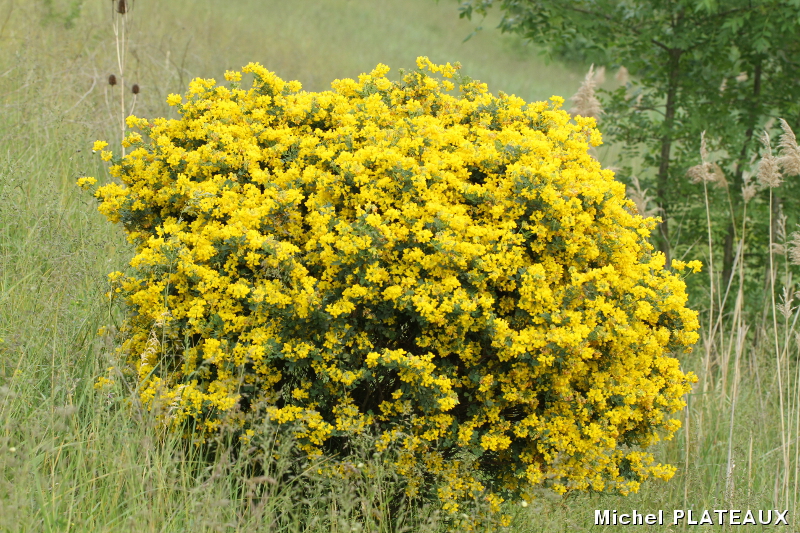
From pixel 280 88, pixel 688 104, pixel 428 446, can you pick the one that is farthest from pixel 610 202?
pixel 688 104

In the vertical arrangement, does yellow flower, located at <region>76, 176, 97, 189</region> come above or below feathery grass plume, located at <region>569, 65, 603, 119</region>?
below

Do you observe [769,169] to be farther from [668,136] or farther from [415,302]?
[415,302]

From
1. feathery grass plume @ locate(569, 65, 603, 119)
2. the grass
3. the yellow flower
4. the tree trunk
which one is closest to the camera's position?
the grass

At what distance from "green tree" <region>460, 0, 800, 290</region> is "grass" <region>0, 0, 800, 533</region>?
956 millimetres

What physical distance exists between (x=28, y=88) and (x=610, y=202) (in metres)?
5.29

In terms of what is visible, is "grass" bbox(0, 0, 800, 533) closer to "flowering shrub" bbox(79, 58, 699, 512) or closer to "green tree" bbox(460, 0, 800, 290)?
"flowering shrub" bbox(79, 58, 699, 512)

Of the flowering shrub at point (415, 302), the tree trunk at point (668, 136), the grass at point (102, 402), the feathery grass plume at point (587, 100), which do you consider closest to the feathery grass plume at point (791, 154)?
the grass at point (102, 402)

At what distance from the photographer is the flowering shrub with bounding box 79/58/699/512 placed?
299 centimetres

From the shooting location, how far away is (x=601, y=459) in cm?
323

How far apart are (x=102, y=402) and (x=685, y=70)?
554 cm

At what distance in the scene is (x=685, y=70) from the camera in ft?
21.8

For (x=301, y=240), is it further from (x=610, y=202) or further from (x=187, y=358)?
(x=610, y=202)

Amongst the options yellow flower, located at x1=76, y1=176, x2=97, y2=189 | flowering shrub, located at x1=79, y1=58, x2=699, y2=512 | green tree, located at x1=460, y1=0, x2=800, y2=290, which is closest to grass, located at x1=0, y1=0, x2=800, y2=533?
flowering shrub, located at x1=79, y1=58, x2=699, y2=512

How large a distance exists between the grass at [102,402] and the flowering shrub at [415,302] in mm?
224
